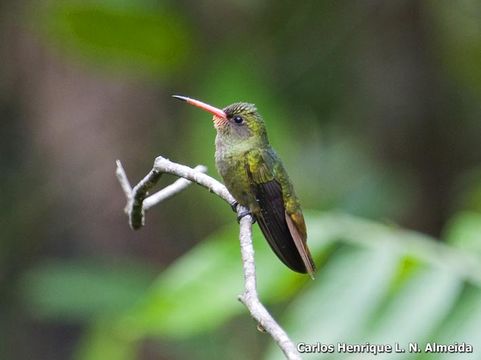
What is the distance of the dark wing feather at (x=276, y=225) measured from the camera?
256cm

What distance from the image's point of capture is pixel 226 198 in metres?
2.56

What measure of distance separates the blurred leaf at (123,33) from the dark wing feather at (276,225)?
2835mm

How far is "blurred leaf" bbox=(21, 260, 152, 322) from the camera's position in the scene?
17.6ft

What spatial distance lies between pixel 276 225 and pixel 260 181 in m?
0.15

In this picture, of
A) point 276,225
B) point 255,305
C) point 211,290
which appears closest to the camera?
point 255,305

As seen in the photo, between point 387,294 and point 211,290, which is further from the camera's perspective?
point 211,290

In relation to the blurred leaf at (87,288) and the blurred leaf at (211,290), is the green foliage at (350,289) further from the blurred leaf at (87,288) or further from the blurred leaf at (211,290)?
the blurred leaf at (87,288)

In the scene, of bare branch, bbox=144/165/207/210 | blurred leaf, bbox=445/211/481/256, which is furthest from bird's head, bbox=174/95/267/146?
blurred leaf, bbox=445/211/481/256

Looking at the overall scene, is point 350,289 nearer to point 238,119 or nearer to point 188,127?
point 238,119

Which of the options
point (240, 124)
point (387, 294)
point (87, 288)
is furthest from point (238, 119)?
point (87, 288)

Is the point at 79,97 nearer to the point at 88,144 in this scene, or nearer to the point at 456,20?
the point at 88,144

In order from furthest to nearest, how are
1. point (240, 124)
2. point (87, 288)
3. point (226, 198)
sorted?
point (87, 288) < point (240, 124) < point (226, 198)

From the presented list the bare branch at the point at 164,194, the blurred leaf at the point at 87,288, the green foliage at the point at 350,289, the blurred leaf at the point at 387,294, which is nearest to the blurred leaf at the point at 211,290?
the green foliage at the point at 350,289

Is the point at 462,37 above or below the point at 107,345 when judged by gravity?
above
